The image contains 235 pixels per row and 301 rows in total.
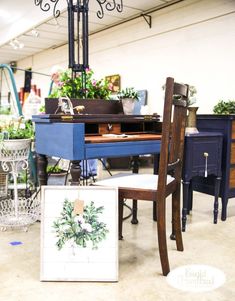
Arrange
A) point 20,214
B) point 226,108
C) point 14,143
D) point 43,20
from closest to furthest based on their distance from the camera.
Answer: point 14,143 → point 20,214 → point 226,108 → point 43,20

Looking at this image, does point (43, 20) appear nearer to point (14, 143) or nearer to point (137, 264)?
point (14, 143)

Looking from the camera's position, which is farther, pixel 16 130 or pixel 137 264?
pixel 16 130

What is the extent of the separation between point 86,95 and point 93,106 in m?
0.24

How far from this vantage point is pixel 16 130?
278 centimetres

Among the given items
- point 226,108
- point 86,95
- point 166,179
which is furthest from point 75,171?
point 226,108

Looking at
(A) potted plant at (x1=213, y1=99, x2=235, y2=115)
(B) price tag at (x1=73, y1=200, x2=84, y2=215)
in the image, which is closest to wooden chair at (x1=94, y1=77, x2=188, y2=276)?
(B) price tag at (x1=73, y1=200, x2=84, y2=215)

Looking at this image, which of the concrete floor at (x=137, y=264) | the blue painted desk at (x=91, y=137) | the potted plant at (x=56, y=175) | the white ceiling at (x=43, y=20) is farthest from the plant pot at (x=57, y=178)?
the white ceiling at (x=43, y=20)

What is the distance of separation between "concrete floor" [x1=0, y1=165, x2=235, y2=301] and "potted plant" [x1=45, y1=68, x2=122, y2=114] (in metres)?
1.00

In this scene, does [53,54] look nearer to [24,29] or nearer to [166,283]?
[24,29]

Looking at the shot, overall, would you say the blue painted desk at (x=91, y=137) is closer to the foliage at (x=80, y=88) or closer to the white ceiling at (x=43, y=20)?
the foliage at (x=80, y=88)

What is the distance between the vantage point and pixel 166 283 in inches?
71.7

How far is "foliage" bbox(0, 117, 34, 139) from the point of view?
8.76ft

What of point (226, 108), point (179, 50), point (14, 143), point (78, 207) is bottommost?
point (78, 207)

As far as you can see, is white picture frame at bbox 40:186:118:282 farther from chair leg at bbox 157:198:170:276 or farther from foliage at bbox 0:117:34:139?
foliage at bbox 0:117:34:139
